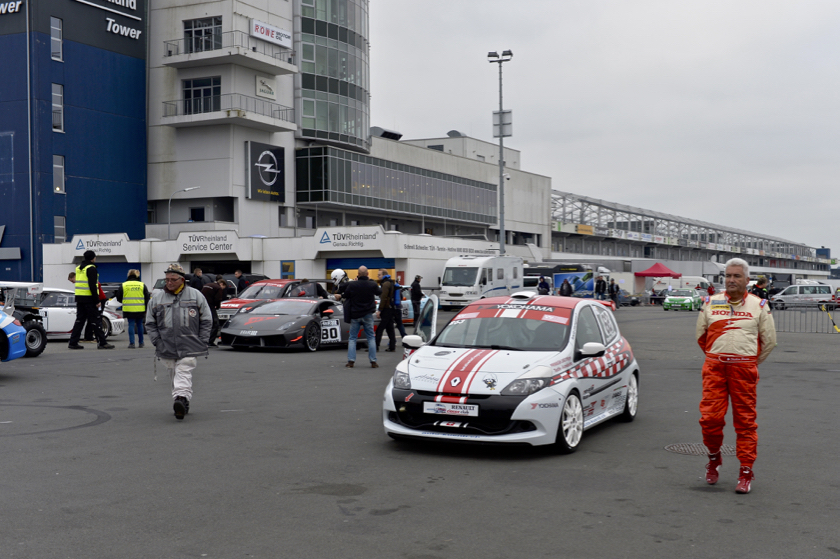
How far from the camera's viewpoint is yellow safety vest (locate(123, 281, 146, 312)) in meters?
18.3

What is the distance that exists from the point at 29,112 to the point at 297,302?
3796 centimetres

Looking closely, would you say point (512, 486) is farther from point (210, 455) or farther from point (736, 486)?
point (210, 455)

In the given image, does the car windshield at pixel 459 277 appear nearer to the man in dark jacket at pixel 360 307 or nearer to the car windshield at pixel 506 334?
the man in dark jacket at pixel 360 307

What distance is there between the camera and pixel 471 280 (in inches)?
1661

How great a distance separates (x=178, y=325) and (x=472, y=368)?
11.9 feet

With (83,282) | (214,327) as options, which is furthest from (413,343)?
(214,327)

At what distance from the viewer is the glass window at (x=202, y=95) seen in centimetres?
5434

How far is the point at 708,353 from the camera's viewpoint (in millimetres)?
6492

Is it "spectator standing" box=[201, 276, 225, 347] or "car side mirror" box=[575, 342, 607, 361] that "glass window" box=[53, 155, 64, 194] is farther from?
"car side mirror" box=[575, 342, 607, 361]

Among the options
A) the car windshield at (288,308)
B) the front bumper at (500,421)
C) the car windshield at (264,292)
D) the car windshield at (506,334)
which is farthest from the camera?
the car windshield at (264,292)

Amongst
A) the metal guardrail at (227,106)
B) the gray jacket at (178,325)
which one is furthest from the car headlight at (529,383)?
the metal guardrail at (227,106)

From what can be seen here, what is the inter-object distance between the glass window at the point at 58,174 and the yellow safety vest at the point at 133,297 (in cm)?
3644

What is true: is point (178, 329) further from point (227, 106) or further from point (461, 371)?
point (227, 106)

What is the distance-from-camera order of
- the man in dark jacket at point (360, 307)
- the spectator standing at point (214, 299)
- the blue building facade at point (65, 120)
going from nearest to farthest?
the man in dark jacket at point (360, 307) < the spectator standing at point (214, 299) < the blue building facade at point (65, 120)
